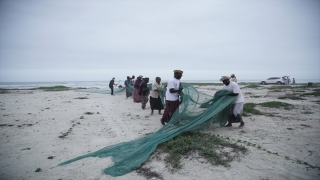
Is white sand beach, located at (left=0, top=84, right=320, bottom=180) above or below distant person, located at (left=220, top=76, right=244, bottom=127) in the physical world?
below

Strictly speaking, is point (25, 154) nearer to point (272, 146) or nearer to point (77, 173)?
point (77, 173)

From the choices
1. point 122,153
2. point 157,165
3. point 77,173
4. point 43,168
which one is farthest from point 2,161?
point 157,165

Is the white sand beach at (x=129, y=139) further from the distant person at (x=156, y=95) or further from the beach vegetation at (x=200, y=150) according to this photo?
the distant person at (x=156, y=95)

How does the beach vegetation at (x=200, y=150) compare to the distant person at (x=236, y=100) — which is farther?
the distant person at (x=236, y=100)

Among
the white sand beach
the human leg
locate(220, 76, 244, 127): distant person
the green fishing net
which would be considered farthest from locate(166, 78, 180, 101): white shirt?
the human leg

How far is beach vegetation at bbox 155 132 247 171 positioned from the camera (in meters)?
3.51

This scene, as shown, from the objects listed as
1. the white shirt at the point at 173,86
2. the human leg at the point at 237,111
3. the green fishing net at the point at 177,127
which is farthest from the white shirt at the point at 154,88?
the human leg at the point at 237,111

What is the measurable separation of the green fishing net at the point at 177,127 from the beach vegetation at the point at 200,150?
311 millimetres

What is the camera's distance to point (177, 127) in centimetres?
499

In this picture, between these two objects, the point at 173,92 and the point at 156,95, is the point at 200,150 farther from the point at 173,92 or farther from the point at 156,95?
the point at 156,95

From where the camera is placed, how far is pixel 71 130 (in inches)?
236

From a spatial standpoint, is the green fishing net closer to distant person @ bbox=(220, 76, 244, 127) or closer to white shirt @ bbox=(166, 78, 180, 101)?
distant person @ bbox=(220, 76, 244, 127)

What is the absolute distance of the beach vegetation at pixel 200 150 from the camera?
3510mm

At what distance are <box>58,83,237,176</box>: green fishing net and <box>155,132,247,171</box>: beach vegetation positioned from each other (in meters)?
0.31
